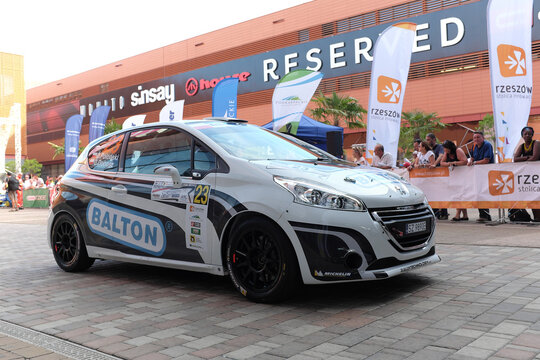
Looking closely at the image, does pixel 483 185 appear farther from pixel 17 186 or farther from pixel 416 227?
pixel 17 186

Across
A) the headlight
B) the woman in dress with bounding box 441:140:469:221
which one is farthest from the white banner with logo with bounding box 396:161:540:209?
the headlight

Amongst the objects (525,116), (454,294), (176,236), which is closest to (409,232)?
(454,294)

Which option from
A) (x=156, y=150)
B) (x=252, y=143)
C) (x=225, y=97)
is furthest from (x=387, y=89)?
(x=156, y=150)

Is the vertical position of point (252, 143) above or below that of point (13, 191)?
above

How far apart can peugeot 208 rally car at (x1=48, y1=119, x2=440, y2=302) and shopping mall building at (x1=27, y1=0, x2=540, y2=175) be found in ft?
99.1

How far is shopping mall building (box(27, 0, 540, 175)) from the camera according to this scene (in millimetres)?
32562

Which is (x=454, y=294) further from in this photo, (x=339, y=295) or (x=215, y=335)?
(x=215, y=335)

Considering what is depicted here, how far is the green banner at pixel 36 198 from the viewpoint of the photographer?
26984mm

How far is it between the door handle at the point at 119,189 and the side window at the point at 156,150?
0.20 metres

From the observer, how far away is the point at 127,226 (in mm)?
5316

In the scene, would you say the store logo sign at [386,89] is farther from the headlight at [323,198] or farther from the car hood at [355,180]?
the headlight at [323,198]

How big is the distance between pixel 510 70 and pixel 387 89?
10.6 feet

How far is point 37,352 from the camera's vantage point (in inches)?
128

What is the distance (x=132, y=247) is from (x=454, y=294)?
313cm
